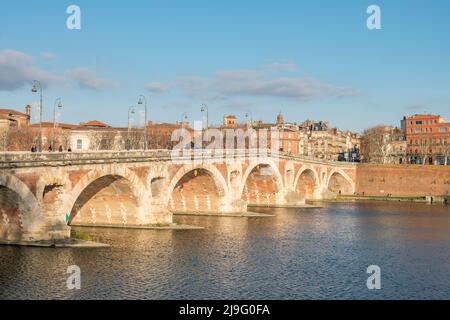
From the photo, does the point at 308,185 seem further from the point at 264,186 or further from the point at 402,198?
the point at 264,186

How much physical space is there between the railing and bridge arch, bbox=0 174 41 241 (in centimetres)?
144

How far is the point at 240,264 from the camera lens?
42750 millimetres

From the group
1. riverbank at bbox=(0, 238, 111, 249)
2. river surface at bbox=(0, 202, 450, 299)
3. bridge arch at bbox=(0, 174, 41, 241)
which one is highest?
bridge arch at bbox=(0, 174, 41, 241)

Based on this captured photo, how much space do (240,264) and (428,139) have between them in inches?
4661

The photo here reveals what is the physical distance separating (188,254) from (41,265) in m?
11.1

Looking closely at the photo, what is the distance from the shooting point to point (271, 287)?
36281 millimetres

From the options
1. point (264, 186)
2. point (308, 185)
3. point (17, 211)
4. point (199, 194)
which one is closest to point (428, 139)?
point (308, 185)

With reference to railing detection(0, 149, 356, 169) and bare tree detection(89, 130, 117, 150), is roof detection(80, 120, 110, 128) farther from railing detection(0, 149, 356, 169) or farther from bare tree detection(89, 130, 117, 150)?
railing detection(0, 149, 356, 169)

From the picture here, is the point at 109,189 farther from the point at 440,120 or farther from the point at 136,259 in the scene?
the point at 440,120

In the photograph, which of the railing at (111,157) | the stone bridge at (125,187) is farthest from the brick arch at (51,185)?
the railing at (111,157)

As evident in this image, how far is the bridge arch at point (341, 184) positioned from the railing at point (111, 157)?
4300 centimetres

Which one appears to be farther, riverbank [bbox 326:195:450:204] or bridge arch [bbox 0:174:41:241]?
riverbank [bbox 326:195:450:204]

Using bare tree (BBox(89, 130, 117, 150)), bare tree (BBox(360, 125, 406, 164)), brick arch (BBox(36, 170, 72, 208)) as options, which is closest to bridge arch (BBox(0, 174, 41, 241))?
brick arch (BBox(36, 170, 72, 208))

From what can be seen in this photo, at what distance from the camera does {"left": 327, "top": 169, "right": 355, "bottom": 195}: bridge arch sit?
418 feet
